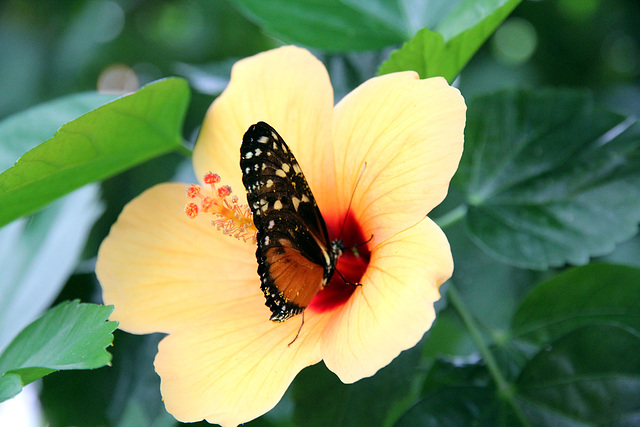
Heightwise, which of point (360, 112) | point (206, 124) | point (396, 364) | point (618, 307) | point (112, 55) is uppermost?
point (360, 112)

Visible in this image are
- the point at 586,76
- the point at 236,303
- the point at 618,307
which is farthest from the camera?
the point at 586,76

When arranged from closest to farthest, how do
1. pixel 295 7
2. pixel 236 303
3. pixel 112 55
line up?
pixel 236 303
pixel 295 7
pixel 112 55

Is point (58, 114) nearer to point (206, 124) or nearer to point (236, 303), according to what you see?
point (206, 124)

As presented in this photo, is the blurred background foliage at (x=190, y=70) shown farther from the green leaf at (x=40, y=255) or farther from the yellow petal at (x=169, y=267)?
the yellow petal at (x=169, y=267)

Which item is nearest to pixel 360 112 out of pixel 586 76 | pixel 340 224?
pixel 340 224

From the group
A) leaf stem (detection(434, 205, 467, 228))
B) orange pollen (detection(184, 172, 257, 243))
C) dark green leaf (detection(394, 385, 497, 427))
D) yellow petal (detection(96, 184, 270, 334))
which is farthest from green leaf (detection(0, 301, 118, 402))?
leaf stem (detection(434, 205, 467, 228))

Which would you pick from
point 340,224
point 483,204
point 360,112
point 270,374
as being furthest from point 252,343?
point 483,204

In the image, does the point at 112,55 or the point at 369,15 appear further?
the point at 112,55

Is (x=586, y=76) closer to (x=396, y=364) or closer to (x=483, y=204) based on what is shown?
(x=483, y=204)

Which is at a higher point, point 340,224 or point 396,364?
point 340,224
